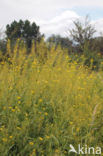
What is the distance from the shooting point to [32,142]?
196 cm

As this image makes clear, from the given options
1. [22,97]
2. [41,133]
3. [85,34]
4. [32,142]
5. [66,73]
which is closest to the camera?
[32,142]

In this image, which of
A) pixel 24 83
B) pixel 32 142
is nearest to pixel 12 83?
pixel 24 83

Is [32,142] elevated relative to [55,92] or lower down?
lower down

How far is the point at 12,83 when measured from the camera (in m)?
2.96

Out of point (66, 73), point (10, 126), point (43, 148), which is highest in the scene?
point (66, 73)

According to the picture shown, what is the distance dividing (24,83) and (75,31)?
40.0 ft

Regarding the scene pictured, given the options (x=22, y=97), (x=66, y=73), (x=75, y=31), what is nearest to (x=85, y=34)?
(x=75, y=31)

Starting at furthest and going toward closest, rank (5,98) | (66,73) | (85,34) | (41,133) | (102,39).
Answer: (102,39) < (85,34) < (66,73) < (5,98) < (41,133)

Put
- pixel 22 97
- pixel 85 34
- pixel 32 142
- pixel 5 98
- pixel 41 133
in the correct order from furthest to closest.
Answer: pixel 85 34 < pixel 22 97 < pixel 5 98 < pixel 41 133 < pixel 32 142

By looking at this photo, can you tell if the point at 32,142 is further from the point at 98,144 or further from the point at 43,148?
the point at 98,144

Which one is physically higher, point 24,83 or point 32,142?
point 24,83

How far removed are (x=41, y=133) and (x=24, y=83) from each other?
1101 millimetres

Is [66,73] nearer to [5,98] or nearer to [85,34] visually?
[5,98]

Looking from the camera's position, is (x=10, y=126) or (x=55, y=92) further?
(x=55, y=92)
